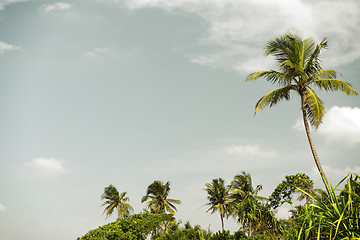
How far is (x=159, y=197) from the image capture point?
173 ft

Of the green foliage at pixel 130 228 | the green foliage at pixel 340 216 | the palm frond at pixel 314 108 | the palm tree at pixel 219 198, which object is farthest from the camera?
the palm tree at pixel 219 198

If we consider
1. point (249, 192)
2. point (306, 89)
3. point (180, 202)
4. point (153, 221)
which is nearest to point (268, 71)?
point (306, 89)

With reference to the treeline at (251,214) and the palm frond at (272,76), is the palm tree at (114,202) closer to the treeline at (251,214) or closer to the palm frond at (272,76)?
the treeline at (251,214)

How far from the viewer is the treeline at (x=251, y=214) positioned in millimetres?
8516

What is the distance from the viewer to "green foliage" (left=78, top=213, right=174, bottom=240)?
34691mm

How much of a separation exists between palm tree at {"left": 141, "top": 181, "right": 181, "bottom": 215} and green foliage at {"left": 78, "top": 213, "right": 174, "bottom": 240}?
11.9 m

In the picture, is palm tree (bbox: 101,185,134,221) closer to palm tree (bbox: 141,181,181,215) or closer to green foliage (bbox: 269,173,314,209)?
palm tree (bbox: 141,181,181,215)

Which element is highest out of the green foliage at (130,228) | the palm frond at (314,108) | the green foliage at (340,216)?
the palm frond at (314,108)

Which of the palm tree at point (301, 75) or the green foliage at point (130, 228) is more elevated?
the palm tree at point (301, 75)

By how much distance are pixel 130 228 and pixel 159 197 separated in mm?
16283

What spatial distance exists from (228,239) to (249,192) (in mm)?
30309

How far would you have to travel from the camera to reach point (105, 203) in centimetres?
5438

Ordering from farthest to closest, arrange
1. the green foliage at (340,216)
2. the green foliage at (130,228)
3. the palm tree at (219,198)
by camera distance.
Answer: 1. the palm tree at (219,198)
2. the green foliage at (130,228)
3. the green foliage at (340,216)

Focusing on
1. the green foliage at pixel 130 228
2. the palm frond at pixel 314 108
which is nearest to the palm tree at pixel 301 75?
the palm frond at pixel 314 108
